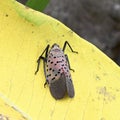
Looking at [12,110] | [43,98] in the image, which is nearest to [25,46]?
[43,98]

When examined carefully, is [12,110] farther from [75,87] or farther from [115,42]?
[115,42]

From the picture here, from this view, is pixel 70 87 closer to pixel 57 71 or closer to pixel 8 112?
pixel 57 71

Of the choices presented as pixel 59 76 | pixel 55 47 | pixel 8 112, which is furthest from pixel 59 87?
pixel 8 112

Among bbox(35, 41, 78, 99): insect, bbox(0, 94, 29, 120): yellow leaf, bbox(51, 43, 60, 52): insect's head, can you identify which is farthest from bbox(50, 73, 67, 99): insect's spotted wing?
bbox(0, 94, 29, 120): yellow leaf

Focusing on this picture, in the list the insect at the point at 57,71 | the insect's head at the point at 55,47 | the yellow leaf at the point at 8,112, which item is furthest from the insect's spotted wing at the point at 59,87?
the yellow leaf at the point at 8,112

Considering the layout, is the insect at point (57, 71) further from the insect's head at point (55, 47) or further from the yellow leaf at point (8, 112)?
the yellow leaf at point (8, 112)
